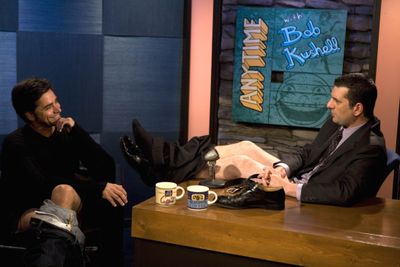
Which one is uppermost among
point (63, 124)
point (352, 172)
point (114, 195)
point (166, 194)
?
point (63, 124)

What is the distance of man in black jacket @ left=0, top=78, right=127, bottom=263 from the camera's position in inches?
112

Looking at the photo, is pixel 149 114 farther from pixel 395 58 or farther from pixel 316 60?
pixel 395 58

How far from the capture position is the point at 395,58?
13.1ft

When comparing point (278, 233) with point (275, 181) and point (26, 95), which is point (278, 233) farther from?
point (26, 95)

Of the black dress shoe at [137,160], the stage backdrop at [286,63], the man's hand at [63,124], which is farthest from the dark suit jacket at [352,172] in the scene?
the man's hand at [63,124]

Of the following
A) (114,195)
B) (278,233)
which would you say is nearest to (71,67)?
→ (114,195)

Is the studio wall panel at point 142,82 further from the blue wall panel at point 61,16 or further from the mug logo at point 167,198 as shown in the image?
the mug logo at point 167,198

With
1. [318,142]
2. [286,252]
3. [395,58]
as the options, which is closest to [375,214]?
[286,252]

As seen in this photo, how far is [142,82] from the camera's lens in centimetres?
432

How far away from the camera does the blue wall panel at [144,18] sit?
13.6 feet

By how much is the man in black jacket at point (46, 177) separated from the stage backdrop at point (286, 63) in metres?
1.65

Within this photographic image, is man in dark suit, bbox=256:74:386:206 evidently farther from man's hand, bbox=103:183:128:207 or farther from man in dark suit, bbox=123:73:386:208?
man's hand, bbox=103:183:128:207

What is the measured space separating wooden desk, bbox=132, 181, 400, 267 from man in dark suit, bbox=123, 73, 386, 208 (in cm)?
10

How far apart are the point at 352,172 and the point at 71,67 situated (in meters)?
2.41
